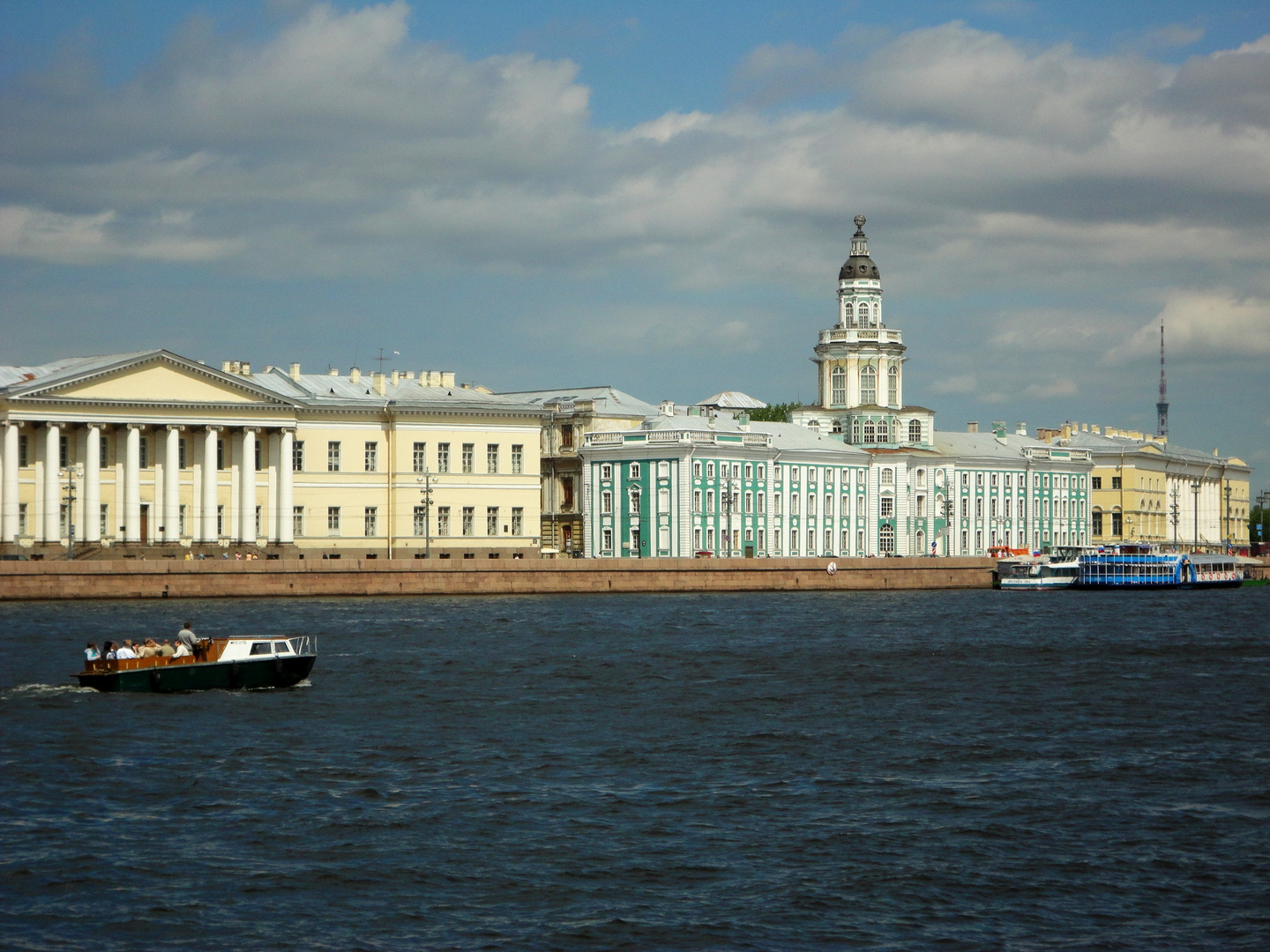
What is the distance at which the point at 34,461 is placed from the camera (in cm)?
6644

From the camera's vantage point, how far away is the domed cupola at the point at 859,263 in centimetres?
9488

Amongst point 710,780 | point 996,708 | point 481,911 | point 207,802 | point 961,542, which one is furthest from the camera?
point 961,542

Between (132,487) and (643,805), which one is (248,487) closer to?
(132,487)

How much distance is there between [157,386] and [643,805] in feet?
164

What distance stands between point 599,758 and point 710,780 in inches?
83.0

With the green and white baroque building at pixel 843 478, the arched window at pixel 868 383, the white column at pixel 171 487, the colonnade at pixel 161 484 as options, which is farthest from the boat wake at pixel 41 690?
the arched window at pixel 868 383

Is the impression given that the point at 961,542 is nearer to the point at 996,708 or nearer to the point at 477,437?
the point at 477,437

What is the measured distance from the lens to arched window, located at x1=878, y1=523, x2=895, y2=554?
90.6 m

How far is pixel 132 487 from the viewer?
67.8 metres

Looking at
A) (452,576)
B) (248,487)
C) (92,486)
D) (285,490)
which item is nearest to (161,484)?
(92,486)

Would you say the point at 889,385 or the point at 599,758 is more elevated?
the point at 889,385

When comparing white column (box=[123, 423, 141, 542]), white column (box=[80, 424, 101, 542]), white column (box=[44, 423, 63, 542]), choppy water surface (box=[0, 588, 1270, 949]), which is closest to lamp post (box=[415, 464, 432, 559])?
white column (box=[123, 423, 141, 542])

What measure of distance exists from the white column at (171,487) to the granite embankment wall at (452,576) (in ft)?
36.9

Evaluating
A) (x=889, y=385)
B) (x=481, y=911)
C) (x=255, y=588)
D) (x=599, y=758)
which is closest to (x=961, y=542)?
(x=889, y=385)
